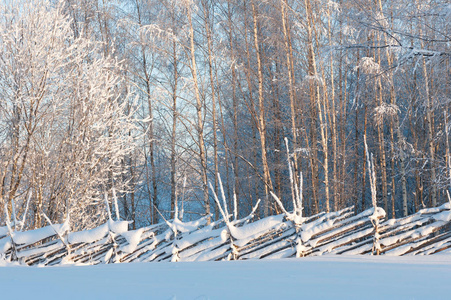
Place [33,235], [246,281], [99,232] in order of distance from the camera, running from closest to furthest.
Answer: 1. [246,281]
2. [99,232]
3. [33,235]

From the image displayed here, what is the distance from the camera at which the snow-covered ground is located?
7.27ft

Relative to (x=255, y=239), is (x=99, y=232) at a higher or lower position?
higher

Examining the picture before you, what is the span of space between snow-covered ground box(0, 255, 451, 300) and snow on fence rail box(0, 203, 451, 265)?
1097mm

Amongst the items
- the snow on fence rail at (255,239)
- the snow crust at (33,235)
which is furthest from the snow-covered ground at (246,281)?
the snow crust at (33,235)

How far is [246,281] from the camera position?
Result: 2572 mm

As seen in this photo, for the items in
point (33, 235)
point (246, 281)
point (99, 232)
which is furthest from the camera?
point (33, 235)

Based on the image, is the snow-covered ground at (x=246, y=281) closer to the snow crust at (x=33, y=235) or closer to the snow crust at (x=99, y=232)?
the snow crust at (x=99, y=232)

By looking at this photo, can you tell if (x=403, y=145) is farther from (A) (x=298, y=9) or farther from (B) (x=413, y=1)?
(B) (x=413, y=1)

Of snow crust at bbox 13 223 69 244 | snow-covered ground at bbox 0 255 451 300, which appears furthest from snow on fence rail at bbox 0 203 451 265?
snow-covered ground at bbox 0 255 451 300

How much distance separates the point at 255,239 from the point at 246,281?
223 centimetres

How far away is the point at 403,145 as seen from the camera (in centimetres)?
1091

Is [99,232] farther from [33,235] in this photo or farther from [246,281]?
[246,281]

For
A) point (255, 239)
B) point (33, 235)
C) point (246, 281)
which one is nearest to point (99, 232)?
point (33, 235)

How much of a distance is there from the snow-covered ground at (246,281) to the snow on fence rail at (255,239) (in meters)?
1.10
